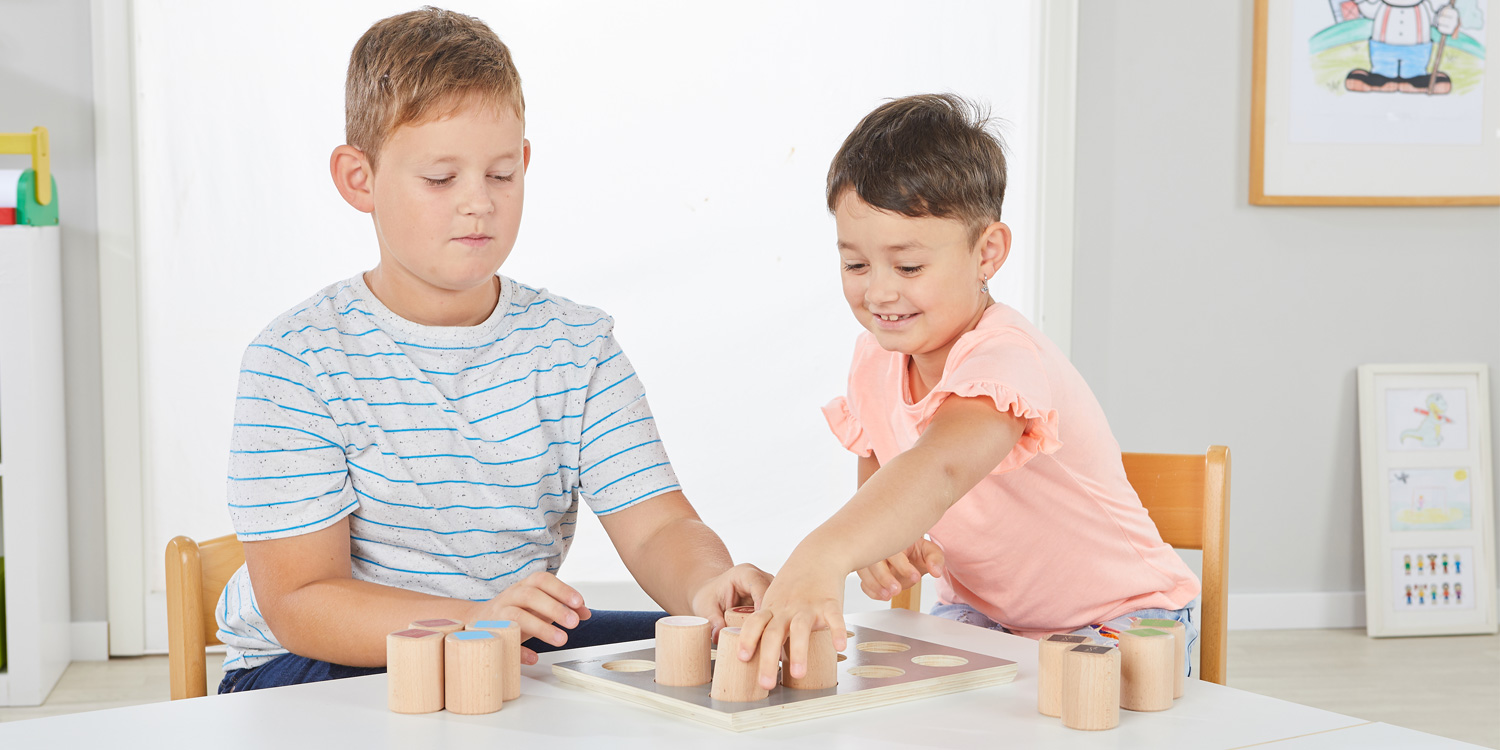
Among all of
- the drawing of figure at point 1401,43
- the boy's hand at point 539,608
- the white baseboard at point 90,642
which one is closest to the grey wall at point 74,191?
the white baseboard at point 90,642

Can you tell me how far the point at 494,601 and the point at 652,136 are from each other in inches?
83.5

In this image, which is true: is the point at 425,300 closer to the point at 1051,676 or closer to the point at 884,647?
the point at 884,647

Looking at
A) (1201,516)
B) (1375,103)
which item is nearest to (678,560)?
(1201,516)

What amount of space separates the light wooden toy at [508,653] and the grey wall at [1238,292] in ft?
7.97

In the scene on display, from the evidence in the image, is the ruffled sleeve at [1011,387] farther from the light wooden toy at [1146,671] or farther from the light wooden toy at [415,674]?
the light wooden toy at [415,674]

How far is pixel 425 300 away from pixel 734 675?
0.60 meters

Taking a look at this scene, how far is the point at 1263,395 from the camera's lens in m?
3.10

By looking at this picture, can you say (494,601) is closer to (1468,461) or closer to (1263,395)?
(1263,395)

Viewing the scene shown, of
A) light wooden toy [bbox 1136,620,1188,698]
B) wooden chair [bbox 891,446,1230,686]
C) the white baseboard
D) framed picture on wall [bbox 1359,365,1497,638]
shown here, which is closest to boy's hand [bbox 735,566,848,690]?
light wooden toy [bbox 1136,620,1188,698]

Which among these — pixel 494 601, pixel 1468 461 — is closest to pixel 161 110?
pixel 494 601

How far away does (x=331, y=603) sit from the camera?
39.8 inches

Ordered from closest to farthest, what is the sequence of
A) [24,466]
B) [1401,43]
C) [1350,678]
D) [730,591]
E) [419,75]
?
[730,591]
[419,75]
[24,466]
[1350,678]
[1401,43]

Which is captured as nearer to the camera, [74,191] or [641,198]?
[74,191]

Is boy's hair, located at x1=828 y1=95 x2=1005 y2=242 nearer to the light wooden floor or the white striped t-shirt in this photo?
the white striped t-shirt
